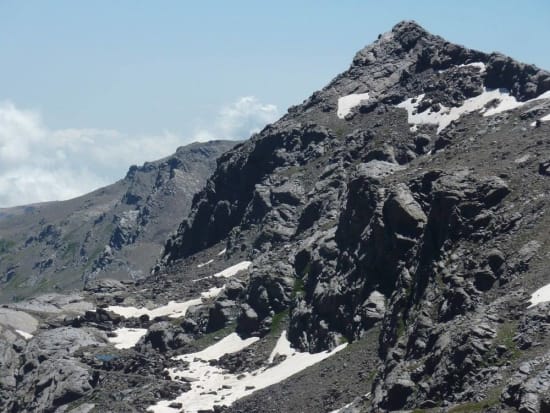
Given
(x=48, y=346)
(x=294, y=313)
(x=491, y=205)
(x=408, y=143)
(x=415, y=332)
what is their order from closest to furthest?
(x=415, y=332) < (x=491, y=205) < (x=294, y=313) < (x=48, y=346) < (x=408, y=143)

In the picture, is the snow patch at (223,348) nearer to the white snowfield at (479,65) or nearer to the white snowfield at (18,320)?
the white snowfield at (18,320)

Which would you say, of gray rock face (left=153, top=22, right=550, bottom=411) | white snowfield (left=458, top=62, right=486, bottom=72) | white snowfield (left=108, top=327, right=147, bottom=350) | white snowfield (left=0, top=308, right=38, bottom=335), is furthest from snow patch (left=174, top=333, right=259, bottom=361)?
white snowfield (left=458, top=62, right=486, bottom=72)

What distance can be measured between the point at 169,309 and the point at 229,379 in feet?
189

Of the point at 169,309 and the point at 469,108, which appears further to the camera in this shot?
the point at 169,309

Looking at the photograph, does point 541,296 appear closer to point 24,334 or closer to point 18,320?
point 24,334

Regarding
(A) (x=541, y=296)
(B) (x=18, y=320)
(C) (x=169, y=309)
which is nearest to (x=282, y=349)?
(C) (x=169, y=309)

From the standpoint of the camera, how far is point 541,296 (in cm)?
8431

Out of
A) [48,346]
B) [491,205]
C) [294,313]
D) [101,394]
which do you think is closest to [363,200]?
[294,313]

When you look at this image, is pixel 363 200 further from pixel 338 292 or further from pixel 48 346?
pixel 48 346

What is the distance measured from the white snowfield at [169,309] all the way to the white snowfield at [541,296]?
108700 mm

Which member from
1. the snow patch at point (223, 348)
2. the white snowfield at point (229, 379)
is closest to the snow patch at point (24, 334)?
the snow patch at point (223, 348)

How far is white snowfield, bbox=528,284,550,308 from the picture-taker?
83.2 meters

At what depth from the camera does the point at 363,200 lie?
452 ft

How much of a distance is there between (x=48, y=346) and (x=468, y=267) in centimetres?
9158
